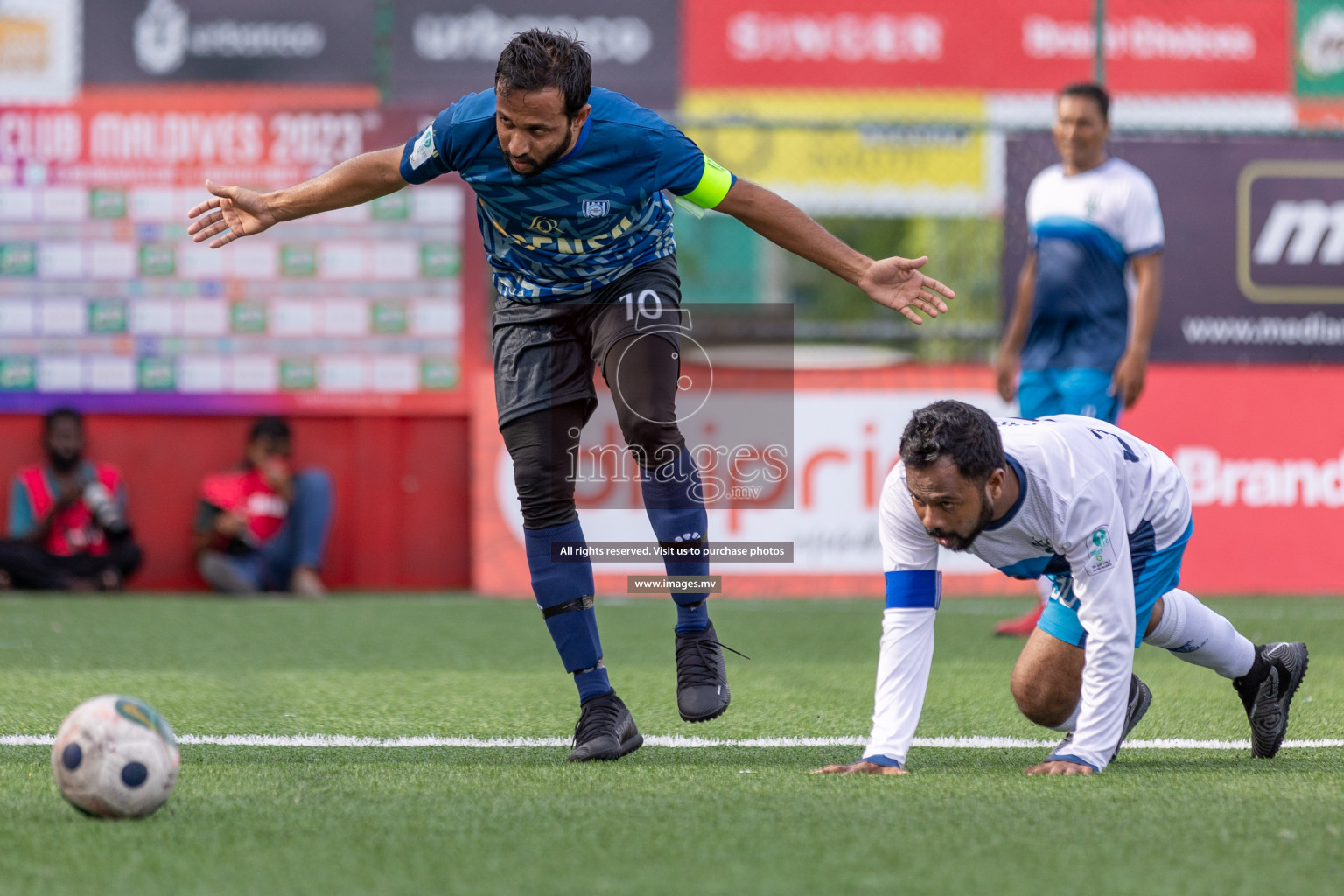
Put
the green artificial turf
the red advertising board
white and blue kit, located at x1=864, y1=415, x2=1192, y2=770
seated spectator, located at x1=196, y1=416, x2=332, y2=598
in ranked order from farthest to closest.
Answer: the red advertising board, seated spectator, located at x1=196, y1=416, x2=332, y2=598, white and blue kit, located at x1=864, y1=415, x2=1192, y2=770, the green artificial turf

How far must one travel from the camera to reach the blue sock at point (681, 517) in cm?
428

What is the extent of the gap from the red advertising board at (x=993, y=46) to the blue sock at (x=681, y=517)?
10595 mm

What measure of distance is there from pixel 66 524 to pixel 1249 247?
23.8ft

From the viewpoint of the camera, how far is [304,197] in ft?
13.5

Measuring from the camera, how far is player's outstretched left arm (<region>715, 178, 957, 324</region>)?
12.8 feet

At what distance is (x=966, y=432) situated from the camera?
11.2 ft

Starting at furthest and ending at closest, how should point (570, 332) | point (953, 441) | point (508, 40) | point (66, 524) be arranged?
point (508, 40) → point (66, 524) → point (570, 332) → point (953, 441)

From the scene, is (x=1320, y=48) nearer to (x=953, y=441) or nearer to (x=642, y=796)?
(x=953, y=441)

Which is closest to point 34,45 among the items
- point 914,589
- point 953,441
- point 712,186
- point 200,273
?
point 200,273

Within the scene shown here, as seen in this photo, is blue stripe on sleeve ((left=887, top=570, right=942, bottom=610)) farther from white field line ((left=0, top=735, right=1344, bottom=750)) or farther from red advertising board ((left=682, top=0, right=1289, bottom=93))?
red advertising board ((left=682, top=0, right=1289, bottom=93))

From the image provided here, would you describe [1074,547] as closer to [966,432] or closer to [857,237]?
[966,432]

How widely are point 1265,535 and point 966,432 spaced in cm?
627

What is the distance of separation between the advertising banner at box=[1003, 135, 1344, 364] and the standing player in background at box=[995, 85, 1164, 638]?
2421 mm

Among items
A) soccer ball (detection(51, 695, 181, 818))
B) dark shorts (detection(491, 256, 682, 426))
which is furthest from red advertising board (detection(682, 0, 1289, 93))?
soccer ball (detection(51, 695, 181, 818))
